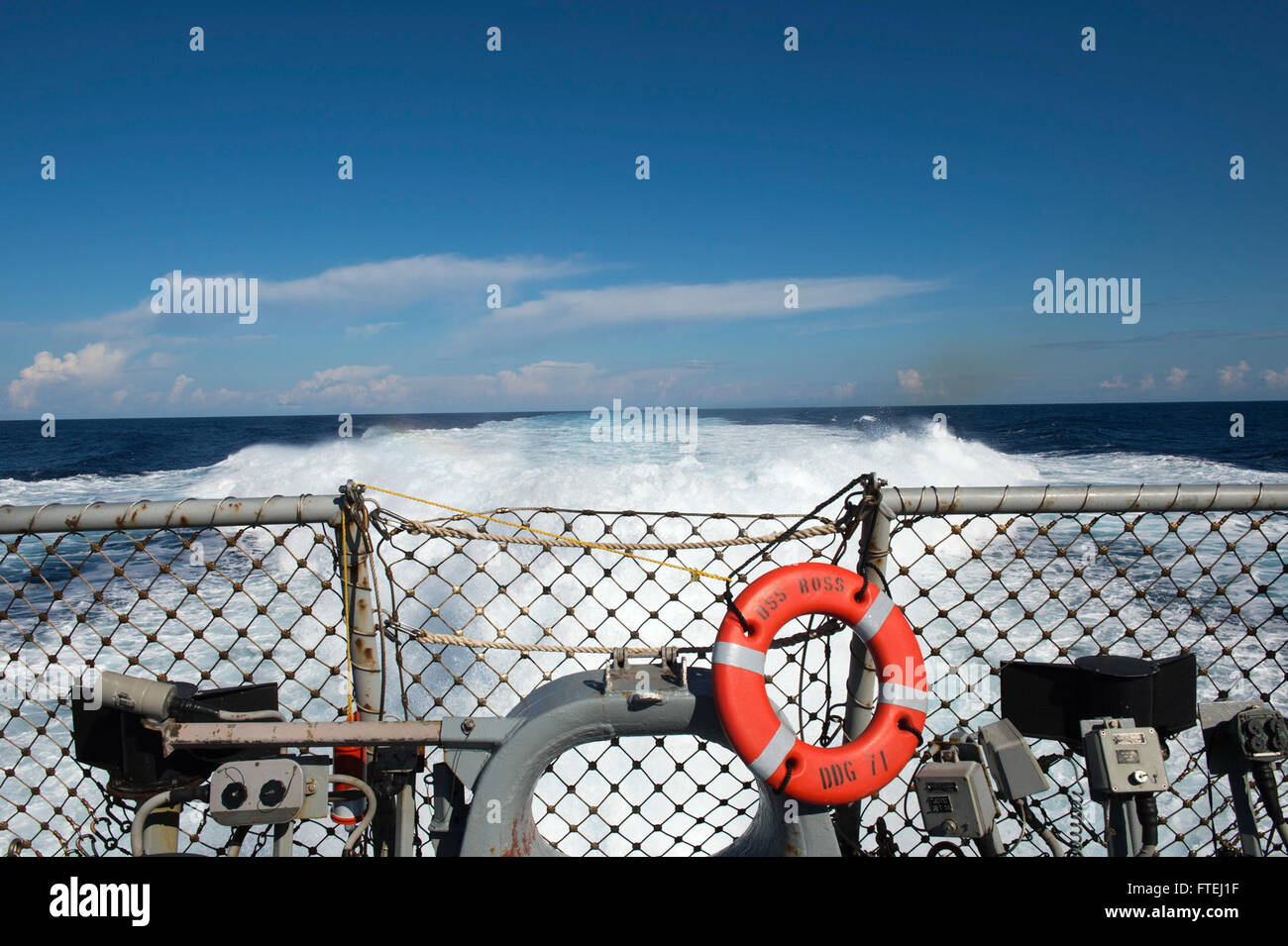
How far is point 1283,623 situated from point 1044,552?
2615 mm

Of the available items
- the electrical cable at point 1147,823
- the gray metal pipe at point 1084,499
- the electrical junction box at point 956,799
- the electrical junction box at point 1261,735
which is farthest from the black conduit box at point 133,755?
the electrical junction box at point 1261,735

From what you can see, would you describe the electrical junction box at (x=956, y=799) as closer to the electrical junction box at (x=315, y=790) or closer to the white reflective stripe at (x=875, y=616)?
the white reflective stripe at (x=875, y=616)

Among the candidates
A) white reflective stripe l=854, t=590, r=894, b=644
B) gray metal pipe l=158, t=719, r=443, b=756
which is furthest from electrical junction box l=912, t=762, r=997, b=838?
gray metal pipe l=158, t=719, r=443, b=756

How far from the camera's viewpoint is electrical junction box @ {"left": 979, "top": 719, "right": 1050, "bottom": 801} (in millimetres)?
1874

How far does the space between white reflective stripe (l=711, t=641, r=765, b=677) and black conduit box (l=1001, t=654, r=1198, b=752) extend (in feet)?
2.49

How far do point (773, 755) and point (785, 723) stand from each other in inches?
4.0

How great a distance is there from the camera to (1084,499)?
6.53 ft

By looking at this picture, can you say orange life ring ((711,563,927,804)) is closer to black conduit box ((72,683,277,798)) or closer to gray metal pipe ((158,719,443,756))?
gray metal pipe ((158,719,443,756))

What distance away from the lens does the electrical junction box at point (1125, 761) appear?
5.99 feet

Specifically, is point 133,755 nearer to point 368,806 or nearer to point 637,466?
point 368,806

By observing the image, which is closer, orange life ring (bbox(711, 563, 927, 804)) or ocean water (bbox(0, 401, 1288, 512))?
orange life ring (bbox(711, 563, 927, 804))

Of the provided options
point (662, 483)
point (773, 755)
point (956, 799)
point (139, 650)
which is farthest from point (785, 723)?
point (662, 483)

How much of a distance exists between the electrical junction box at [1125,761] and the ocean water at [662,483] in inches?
12.8
